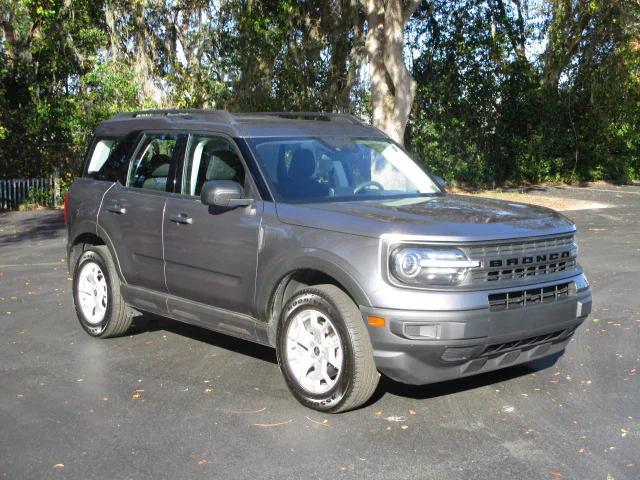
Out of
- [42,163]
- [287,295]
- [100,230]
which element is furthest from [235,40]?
[287,295]

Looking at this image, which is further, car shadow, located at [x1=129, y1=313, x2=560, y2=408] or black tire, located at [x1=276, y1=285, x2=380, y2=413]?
car shadow, located at [x1=129, y1=313, x2=560, y2=408]

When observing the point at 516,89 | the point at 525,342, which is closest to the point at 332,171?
the point at 525,342

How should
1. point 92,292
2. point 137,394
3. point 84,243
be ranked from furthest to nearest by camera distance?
point 84,243 < point 92,292 < point 137,394

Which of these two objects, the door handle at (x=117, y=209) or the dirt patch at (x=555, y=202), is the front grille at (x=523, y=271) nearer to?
the door handle at (x=117, y=209)

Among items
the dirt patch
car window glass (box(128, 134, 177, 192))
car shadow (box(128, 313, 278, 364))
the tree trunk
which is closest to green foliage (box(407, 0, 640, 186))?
the dirt patch

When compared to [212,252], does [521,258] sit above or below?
above

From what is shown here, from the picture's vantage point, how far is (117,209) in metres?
7.47

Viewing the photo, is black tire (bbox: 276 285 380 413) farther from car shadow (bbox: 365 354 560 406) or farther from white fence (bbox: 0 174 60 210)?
white fence (bbox: 0 174 60 210)

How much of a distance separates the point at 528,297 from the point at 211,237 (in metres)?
2.29

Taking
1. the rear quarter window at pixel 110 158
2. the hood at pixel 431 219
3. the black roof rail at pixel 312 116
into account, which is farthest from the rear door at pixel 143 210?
the hood at pixel 431 219

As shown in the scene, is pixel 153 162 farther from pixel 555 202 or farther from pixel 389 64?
pixel 555 202

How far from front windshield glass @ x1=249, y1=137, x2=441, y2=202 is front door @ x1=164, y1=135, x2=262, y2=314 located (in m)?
0.22

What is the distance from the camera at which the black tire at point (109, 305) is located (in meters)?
7.59

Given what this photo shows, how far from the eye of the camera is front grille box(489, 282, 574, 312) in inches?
213
